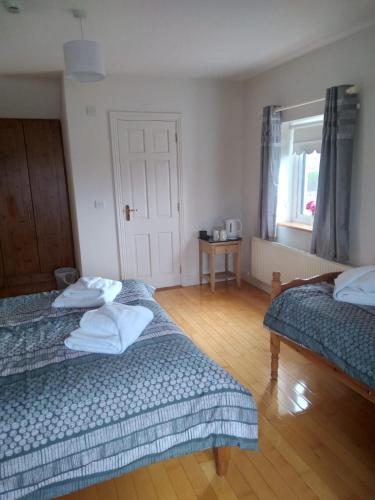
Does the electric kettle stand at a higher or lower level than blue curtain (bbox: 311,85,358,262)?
lower

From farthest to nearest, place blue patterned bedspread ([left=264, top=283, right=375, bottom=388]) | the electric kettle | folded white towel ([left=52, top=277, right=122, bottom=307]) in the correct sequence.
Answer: the electric kettle, folded white towel ([left=52, top=277, right=122, bottom=307]), blue patterned bedspread ([left=264, top=283, right=375, bottom=388])

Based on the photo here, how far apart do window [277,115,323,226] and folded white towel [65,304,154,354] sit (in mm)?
2567

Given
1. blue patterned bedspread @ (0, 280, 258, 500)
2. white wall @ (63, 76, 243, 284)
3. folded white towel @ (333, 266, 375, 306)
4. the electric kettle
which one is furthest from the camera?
the electric kettle

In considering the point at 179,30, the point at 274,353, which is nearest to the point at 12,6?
the point at 179,30

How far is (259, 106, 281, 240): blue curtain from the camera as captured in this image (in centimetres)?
365

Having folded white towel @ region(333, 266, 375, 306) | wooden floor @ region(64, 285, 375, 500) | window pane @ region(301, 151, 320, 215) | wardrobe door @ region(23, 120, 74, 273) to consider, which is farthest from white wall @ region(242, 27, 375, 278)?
wardrobe door @ region(23, 120, 74, 273)

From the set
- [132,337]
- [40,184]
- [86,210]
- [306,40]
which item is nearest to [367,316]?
[132,337]

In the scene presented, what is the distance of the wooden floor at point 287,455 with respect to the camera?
1630mm

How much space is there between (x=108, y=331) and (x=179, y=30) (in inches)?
90.1

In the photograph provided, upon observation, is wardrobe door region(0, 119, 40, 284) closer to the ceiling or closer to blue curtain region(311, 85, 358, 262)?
the ceiling

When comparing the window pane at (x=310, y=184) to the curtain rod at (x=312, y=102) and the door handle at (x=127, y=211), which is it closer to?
the curtain rod at (x=312, y=102)

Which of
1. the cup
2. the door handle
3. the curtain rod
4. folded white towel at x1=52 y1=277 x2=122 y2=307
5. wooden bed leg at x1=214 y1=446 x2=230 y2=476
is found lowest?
wooden bed leg at x1=214 y1=446 x2=230 y2=476

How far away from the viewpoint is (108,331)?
179cm

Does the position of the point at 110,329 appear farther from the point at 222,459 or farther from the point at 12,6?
the point at 12,6
